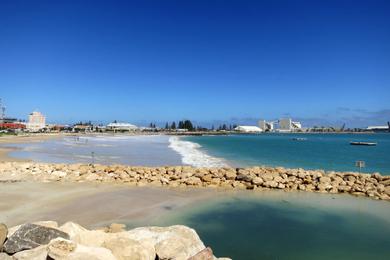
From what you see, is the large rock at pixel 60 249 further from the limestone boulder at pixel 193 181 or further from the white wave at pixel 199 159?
the white wave at pixel 199 159

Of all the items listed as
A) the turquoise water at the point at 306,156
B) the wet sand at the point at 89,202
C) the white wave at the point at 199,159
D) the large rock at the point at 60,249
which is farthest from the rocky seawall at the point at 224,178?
the large rock at the point at 60,249

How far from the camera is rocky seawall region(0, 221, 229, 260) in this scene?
464cm

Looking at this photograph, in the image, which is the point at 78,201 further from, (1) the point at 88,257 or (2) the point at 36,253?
(1) the point at 88,257

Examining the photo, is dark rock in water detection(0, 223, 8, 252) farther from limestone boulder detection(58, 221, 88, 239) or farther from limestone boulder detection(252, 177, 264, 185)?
limestone boulder detection(252, 177, 264, 185)

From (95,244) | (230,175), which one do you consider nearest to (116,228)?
(95,244)

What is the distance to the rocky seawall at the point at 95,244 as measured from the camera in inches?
183

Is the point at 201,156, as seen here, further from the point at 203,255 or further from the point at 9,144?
the point at 9,144

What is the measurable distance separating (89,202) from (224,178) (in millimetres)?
6567

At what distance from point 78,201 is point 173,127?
600 ft

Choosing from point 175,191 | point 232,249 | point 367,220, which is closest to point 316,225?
point 367,220

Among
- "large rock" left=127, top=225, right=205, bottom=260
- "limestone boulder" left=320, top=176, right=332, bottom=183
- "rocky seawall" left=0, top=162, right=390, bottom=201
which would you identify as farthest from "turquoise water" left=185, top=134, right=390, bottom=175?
"large rock" left=127, top=225, right=205, bottom=260

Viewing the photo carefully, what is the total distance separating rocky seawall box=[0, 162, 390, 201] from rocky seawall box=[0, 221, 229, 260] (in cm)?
869

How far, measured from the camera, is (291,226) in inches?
355

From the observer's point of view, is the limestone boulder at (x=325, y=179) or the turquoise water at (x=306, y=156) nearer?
the limestone boulder at (x=325, y=179)
